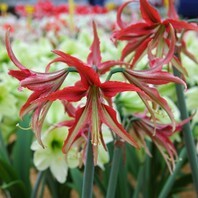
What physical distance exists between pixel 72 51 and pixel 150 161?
0.48 meters

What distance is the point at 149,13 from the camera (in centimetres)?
78

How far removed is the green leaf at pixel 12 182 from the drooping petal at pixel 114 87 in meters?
0.66

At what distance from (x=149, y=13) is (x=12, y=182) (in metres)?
0.63

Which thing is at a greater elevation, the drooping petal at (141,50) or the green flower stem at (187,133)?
the drooping petal at (141,50)

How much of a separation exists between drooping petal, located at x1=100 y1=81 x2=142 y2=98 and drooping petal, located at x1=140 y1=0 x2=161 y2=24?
20 cm

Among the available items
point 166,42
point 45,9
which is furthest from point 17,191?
point 45,9

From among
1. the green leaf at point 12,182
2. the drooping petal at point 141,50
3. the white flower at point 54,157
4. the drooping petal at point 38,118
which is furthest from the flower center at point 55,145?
the drooping petal at point 38,118

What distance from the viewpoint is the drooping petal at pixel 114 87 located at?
599mm

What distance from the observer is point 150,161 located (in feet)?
5.09

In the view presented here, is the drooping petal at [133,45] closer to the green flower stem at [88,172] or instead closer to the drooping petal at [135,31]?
the drooping petal at [135,31]

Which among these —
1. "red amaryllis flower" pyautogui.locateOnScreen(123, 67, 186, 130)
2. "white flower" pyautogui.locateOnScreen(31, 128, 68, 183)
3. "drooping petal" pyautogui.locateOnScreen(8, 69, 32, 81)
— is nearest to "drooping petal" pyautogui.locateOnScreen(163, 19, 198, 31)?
"red amaryllis flower" pyautogui.locateOnScreen(123, 67, 186, 130)

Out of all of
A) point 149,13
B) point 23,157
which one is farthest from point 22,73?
point 23,157

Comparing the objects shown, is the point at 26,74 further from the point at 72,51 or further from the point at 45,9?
the point at 45,9

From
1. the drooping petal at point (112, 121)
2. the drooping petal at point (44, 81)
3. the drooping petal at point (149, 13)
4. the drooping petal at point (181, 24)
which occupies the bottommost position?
the drooping petal at point (112, 121)
